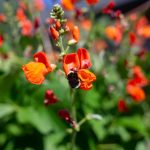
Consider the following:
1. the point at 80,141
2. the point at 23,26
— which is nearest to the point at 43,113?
the point at 80,141

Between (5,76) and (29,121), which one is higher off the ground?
(5,76)

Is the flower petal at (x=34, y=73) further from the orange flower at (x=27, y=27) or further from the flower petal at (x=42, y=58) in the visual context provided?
the orange flower at (x=27, y=27)

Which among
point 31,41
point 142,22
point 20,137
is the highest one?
point 31,41

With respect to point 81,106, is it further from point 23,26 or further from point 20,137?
point 23,26

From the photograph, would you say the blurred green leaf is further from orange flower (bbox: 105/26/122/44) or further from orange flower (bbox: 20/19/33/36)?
orange flower (bbox: 105/26/122/44)

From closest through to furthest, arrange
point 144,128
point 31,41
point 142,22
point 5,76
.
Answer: point 5,76, point 144,128, point 31,41, point 142,22

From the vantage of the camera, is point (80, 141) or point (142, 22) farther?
point (142, 22)

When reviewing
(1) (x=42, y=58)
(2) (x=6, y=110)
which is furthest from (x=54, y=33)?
(2) (x=6, y=110)

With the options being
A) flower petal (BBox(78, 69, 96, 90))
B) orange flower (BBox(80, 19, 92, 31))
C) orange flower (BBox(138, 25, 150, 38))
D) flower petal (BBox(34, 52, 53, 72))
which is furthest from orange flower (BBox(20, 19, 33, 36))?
flower petal (BBox(78, 69, 96, 90))
